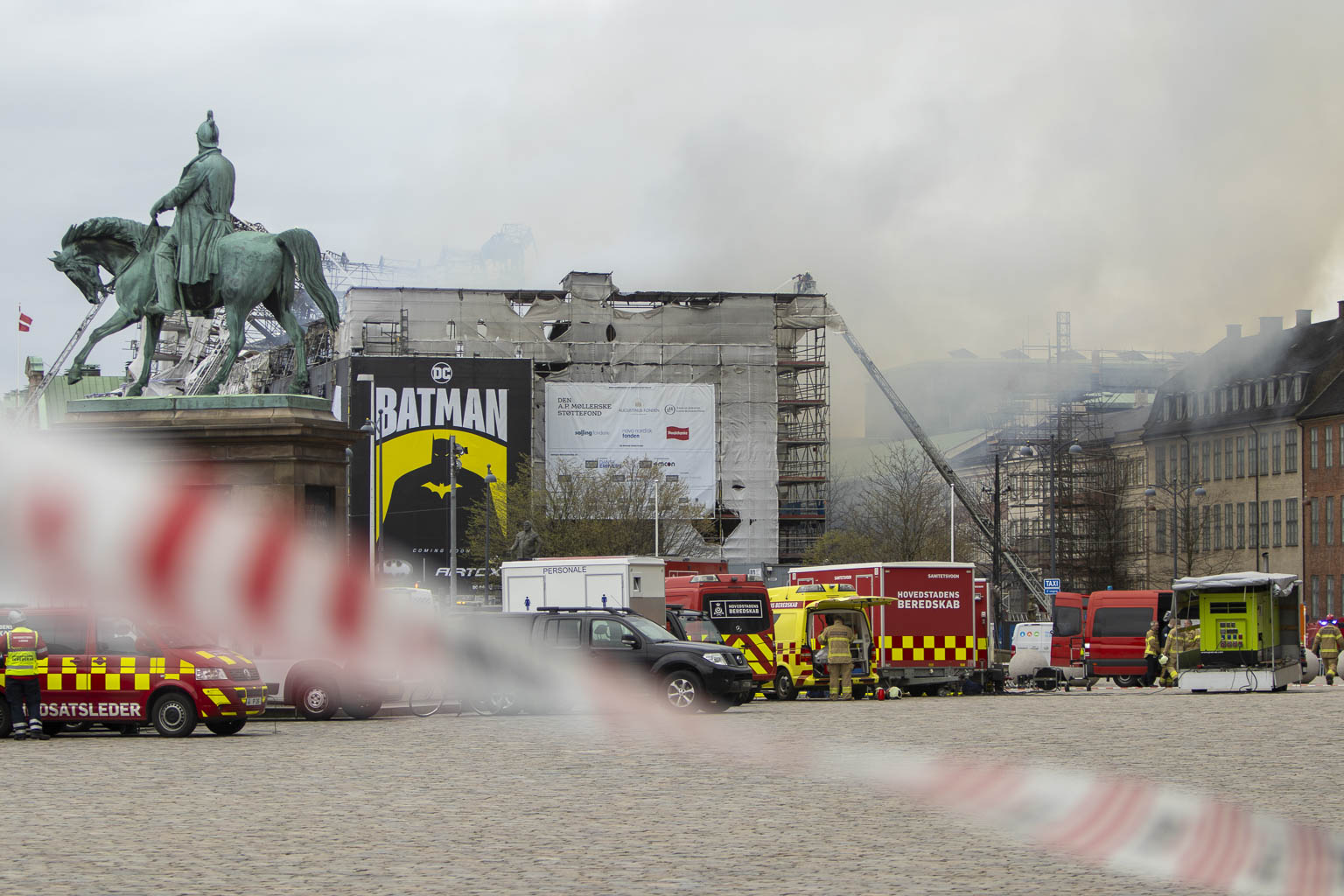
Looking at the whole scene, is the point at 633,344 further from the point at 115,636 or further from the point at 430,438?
the point at 115,636

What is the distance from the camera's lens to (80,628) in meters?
24.3

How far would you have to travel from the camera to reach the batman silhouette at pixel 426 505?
91000mm

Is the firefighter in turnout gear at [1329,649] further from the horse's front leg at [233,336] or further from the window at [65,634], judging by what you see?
the window at [65,634]

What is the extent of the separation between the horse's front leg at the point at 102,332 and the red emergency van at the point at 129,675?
258 inches

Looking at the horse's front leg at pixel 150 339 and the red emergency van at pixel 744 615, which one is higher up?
the horse's front leg at pixel 150 339

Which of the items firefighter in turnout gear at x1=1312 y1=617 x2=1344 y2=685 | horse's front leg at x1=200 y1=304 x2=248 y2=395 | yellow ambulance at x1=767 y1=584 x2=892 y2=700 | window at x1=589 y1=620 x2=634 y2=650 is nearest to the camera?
horse's front leg at x1=200 y1=304 x2=248 y2=395

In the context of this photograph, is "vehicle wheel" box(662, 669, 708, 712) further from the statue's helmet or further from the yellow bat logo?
the yellow bat logo

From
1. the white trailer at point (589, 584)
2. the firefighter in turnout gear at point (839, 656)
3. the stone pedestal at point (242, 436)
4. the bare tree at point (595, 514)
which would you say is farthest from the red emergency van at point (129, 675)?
the bare tree at point (595, 514)

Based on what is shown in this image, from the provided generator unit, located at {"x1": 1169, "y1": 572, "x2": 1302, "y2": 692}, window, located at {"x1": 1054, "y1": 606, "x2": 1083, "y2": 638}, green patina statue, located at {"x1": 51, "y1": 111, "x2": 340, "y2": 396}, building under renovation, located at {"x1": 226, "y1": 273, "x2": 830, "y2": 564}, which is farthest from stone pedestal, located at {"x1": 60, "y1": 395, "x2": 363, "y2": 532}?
building under renovation, located at {"x1": 226, "y1": 273, "x2": 830, "y2": 564}

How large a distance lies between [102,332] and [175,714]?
7.87 metres

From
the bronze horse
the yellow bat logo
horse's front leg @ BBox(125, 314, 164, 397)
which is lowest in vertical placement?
the yellow bat logo

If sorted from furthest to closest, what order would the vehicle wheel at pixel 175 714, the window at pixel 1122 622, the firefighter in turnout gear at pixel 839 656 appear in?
the window at pixel 1122 622 → the firefighter in turnout gear at pixel 839 656 → the vehicle wheel at pixel 175 714

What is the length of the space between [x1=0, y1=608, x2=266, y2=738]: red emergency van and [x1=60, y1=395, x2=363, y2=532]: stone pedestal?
4.42 metres

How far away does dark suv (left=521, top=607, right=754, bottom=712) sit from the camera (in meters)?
30.5
